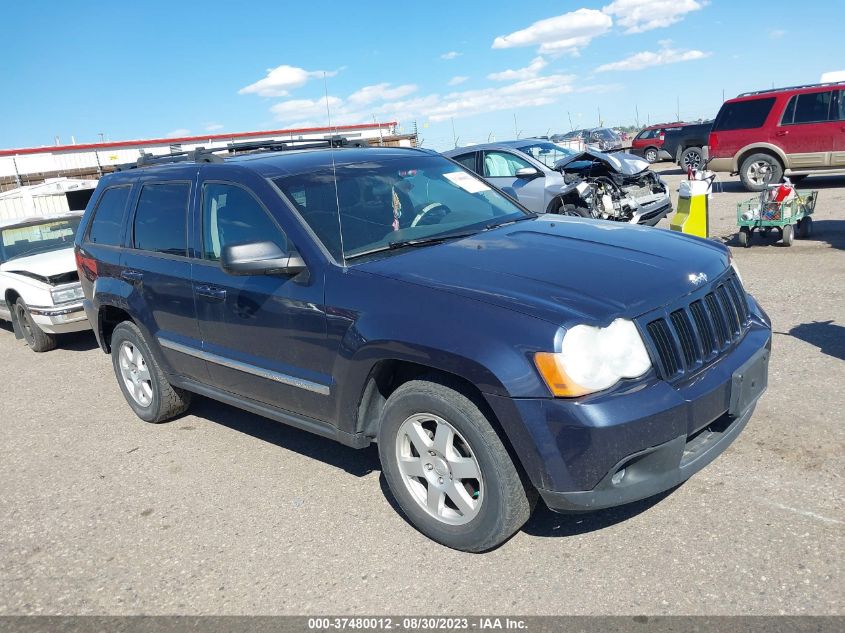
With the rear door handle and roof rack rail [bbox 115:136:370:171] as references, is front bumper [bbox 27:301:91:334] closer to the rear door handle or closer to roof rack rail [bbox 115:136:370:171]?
roof rack rail [bbox 115:136:370:171]

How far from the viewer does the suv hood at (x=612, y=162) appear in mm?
11344

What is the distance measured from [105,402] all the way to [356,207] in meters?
3.54

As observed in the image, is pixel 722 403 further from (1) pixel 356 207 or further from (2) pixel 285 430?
(2) pixel 285 430

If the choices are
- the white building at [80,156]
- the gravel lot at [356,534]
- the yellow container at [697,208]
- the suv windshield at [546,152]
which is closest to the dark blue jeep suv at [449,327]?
the gravel lot at [356,534]

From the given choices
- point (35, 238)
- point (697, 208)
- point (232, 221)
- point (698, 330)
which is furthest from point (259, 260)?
point (35, 238)

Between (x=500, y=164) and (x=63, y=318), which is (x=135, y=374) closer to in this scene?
(x=63, y=318)

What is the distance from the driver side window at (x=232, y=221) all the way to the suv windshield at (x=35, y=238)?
18.3ft

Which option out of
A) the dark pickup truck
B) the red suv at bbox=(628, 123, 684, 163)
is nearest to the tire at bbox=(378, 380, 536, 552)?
the dark pickup truck

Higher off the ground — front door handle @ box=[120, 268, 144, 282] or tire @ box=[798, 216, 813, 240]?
front door handle @ box=[120, 268, 144, 282]

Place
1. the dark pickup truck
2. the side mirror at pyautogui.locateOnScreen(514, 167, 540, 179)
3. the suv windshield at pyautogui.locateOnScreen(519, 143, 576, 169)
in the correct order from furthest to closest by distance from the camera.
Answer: the dark pickup truck
the suv windshield at pyautogui.locateOnScreen(519, 143, 576, 169)
the side mirror at pyautogui.locateOnScreen(514, 167, 540, 179)

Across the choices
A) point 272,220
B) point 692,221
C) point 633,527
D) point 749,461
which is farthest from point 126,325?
point 692,221

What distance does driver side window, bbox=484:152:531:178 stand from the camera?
1181 centimetres

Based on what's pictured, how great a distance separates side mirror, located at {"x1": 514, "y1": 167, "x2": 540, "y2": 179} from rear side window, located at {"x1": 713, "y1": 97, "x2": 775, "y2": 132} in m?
6.44

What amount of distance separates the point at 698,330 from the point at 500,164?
9078 millimetres
